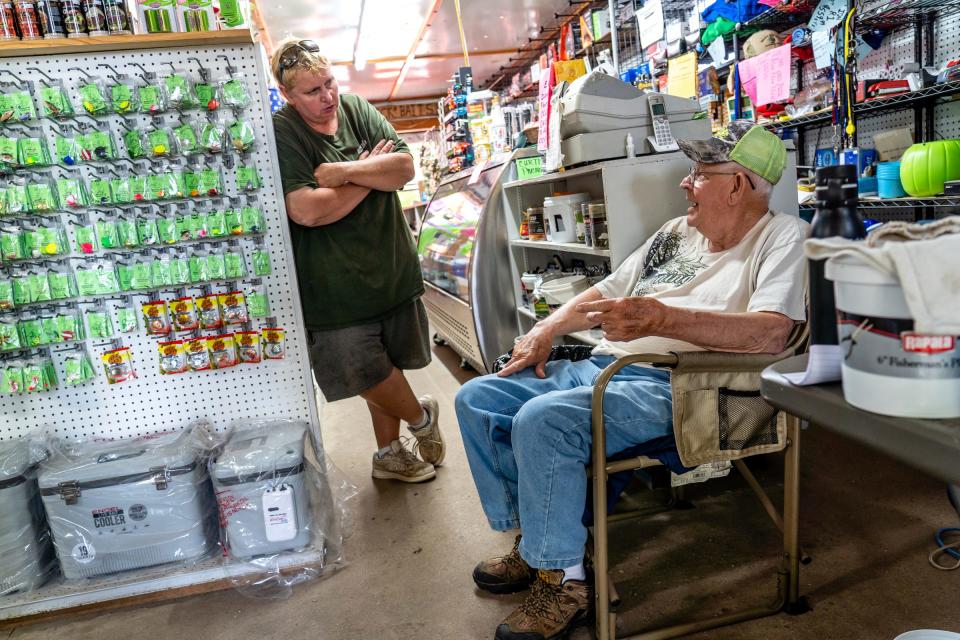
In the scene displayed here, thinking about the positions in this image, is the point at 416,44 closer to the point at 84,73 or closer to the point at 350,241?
the point at 350,241

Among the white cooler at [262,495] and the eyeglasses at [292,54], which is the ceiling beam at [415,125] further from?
the white cooler at [262,495]

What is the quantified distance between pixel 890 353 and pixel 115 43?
2.38 m

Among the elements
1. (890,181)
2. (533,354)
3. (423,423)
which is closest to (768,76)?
(890,181)

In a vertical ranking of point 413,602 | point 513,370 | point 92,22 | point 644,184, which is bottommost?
point 413,602

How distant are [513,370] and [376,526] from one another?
3.27 feet

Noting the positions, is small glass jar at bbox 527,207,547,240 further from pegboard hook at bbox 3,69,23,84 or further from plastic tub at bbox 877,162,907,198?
pegboard hook at bbox 3,69,23,84

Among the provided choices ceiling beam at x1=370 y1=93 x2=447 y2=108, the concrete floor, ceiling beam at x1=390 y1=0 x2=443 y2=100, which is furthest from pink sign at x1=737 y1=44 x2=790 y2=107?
ceiling beam at x1=370 y1=93 x2=447 y2=108

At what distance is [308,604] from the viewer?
7.08 feet

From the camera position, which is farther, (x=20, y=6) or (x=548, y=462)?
(x=20, y=6)

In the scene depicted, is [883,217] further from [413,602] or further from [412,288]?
[413,602]

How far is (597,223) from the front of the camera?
9.12 ft

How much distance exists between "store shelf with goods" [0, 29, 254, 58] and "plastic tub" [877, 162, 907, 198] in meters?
2.77

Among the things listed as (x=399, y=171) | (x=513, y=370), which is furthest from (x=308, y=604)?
(x=399, y=171)

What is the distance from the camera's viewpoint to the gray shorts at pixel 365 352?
2.71 m
